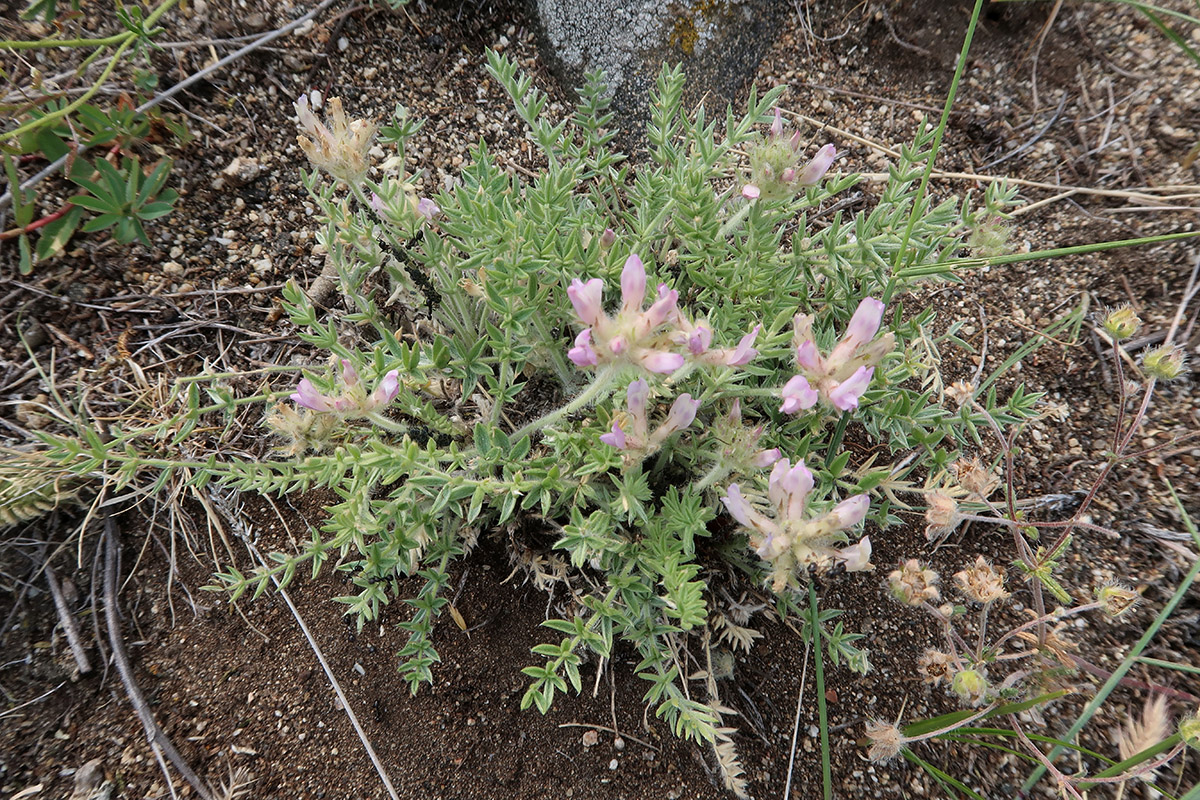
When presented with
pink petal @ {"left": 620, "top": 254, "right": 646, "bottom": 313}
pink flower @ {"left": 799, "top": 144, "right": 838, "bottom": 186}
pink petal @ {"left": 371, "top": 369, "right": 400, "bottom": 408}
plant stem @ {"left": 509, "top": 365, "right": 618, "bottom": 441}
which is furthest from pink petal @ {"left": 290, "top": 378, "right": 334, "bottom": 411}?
pink flower @ {"left": 799, "top": 144, "right": 838, "bottom": 186}

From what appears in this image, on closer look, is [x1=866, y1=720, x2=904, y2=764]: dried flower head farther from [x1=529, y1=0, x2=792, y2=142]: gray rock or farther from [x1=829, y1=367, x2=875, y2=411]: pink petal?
[x1=529, y1=0, x2=792, y2=142]: gray rock

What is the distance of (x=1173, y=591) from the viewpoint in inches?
93.5

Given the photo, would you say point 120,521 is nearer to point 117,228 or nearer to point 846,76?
point 117,228

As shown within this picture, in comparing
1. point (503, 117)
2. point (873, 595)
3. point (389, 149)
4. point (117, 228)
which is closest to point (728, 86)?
point (503, 117)

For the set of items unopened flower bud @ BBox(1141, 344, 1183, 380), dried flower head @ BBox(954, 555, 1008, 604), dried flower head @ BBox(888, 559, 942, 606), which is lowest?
dried flower head @ BBox(954, 555, 1008, 604)

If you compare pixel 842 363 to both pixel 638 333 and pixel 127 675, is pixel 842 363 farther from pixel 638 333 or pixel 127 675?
pixel 127 675

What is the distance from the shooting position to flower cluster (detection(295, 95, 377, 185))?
1939mm

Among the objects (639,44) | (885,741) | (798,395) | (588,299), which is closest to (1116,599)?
(885,741)

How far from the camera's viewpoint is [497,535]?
244cm

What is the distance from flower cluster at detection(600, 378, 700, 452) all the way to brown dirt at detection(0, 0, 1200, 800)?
2.82ft

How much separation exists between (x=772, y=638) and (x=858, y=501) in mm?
945

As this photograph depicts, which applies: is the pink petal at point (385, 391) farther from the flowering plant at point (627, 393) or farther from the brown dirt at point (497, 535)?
the brown dirt at point (497, 535)

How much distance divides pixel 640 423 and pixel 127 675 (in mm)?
1868

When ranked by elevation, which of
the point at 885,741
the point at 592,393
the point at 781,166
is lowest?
the point at 885,741
